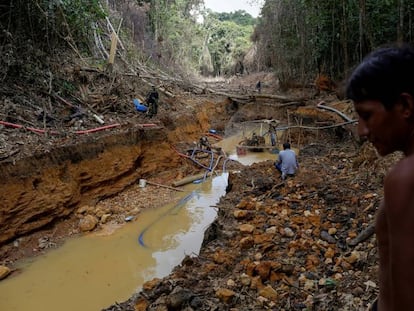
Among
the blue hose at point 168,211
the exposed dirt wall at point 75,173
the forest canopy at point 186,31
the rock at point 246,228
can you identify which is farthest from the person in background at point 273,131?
the rock at point 246,228

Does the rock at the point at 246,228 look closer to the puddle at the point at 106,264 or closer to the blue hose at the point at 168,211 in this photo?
the puddle at the point at 106,264

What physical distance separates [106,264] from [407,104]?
20.7 feet

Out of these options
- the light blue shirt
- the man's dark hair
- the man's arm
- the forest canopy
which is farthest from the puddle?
the forest canopy

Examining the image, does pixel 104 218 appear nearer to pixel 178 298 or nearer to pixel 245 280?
pixel 178 298

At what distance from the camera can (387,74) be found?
992mm

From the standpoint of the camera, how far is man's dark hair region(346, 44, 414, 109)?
983 mm

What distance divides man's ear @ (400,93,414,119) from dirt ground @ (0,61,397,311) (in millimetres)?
2305

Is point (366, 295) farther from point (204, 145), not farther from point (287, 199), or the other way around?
point (204, 145)

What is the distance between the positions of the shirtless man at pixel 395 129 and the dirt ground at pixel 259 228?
6.97 feet

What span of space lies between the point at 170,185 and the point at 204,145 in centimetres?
302

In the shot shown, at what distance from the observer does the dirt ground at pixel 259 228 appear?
333 cm

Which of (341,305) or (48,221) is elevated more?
(341,305)

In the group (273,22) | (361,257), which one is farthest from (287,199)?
(273,22)

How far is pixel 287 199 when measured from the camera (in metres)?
5.53
